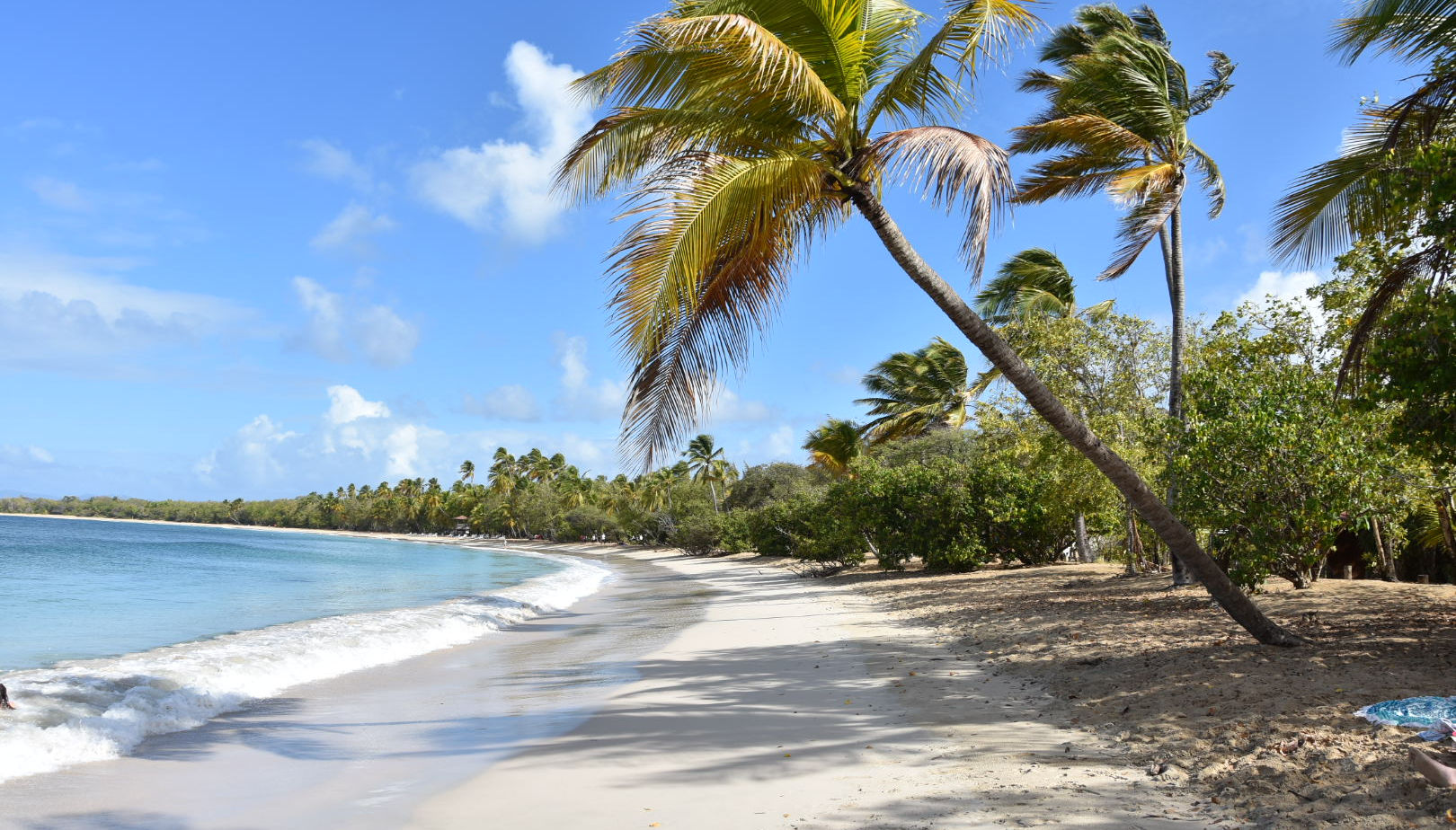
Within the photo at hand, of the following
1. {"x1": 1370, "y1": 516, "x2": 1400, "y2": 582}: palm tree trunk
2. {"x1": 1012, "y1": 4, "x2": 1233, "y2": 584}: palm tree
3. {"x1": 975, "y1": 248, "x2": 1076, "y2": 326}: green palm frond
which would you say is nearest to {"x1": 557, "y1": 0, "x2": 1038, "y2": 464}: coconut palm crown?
{"x1": 1012, "y1": 4, "x2": 1233, "y2": 584}: palm tree

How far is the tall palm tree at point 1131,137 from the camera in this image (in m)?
9.41

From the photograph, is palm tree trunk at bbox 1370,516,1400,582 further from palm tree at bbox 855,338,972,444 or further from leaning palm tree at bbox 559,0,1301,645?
palm tree at bbox 855,338,972,444

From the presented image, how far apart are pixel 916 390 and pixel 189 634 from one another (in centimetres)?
2408

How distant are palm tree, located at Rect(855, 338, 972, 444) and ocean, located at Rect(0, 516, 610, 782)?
1232 centimetres

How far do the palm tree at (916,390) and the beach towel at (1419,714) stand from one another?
23.4m

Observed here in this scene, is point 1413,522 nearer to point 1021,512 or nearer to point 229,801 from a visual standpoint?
point 1021,512

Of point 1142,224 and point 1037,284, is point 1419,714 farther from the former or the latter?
point 1037,284

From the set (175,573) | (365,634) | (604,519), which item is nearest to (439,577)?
(175,573)

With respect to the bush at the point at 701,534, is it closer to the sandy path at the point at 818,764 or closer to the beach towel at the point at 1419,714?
the sandy path at the point at 818,764

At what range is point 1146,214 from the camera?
991 centimetres

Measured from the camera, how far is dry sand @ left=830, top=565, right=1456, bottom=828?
13.3ft

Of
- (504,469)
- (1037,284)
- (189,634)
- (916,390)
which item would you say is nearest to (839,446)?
(916,390)

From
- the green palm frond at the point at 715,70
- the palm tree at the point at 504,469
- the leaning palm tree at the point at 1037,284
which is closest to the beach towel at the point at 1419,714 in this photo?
the green palm frond at the point at 715,70

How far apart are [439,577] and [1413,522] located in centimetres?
3117
